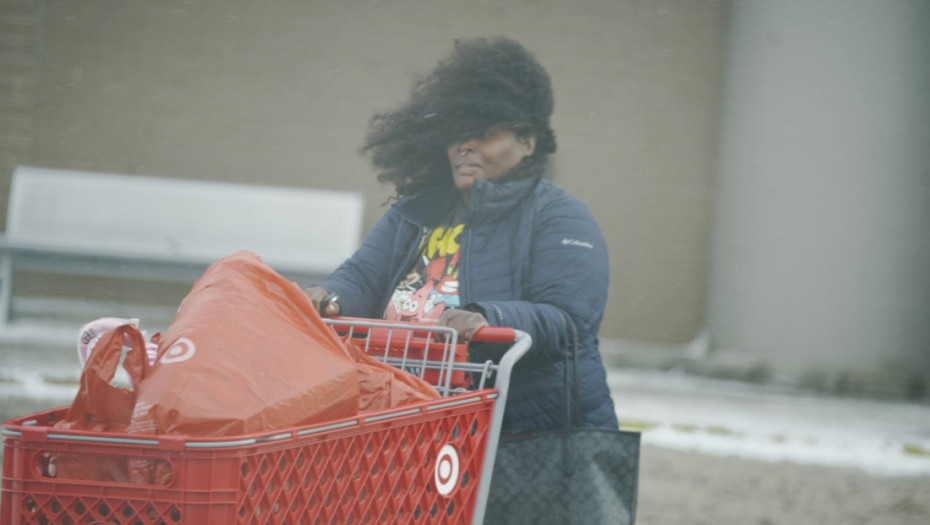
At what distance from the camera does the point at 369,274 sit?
2787 millimetres

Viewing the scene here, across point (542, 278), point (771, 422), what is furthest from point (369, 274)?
point (771, 422)

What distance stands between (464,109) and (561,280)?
0.56 m

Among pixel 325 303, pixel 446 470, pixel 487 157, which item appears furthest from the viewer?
pixel 487 157

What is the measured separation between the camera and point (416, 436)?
1.96m

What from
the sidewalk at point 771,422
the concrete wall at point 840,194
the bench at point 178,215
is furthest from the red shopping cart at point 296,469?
the bench at point 178,215

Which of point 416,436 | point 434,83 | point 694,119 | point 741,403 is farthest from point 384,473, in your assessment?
point 694,119

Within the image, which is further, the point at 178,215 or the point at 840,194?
the point at 178,215

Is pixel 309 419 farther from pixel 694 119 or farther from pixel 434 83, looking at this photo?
pixel 694 119

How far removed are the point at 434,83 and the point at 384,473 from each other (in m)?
1.27

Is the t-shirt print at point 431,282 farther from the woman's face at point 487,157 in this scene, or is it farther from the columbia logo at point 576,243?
the columbia logo at point 576,243

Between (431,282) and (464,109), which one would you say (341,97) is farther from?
(431,282)

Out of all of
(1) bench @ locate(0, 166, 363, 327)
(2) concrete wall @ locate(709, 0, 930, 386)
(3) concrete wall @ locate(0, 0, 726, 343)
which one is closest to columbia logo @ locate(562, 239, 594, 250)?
(2) concrete wall @ locate(709, 0, 930, 386)

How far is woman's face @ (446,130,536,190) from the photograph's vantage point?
2682 mm

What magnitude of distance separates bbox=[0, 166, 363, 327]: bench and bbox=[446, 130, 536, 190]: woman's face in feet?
20.2
